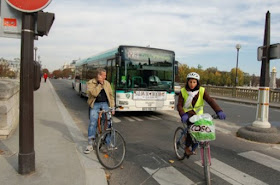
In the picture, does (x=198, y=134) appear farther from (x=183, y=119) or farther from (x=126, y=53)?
(x=126, y=53)

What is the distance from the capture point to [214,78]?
9512 cm

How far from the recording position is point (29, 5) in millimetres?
3770

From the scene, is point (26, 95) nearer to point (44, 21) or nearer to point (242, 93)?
point (44, 21)

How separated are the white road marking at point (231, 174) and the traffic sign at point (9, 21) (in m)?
4.13

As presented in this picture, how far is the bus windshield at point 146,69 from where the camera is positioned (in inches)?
403

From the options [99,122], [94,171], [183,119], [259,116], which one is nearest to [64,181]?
[94,171]

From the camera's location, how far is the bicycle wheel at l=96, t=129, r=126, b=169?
4.88m

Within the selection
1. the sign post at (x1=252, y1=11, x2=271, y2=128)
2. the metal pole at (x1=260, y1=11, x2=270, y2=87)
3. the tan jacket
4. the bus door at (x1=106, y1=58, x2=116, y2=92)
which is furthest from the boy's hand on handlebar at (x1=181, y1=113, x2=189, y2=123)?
the bus door at (x1=106, y1=58, x2=116, y2=92)

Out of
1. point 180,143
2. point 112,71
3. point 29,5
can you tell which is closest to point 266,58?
point 180,143

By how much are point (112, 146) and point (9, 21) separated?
2.85 m

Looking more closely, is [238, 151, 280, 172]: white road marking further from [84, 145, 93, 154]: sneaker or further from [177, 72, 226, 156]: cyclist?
[84, 145, 93, 154]: sneaker

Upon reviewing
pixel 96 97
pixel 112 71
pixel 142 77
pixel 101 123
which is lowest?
pixel 101 123

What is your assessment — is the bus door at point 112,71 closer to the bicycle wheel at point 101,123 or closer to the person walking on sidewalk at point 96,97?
the bicycle wheel at point 101,123

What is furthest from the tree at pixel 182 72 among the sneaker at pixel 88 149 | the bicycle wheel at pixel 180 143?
the sneaker at pixel 88 149
